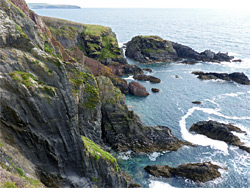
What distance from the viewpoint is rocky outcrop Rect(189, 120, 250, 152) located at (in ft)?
171

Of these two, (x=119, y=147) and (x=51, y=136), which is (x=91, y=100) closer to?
(x=119, y=147)

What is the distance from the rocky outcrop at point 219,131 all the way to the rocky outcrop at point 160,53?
69410 millimetres

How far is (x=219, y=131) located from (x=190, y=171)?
1772 centimetres

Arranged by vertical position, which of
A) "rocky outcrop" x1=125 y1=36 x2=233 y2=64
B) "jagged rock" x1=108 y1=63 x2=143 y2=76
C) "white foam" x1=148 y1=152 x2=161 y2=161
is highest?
"rocky outcrop" x1=125 y1=36 x2=233 y2=64

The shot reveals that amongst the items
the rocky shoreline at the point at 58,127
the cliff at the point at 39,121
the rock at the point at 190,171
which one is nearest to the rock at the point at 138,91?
the rocky shoreline at the point at 58,127

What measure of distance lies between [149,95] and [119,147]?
3446cm

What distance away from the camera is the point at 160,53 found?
413 ft

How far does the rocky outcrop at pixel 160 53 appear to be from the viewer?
407 ft

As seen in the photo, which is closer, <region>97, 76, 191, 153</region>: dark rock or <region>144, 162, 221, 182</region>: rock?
<region>144, 162, 221, 182</region>: rock

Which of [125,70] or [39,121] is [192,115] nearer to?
[125,70]

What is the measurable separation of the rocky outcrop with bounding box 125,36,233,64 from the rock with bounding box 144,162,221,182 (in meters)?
84.7

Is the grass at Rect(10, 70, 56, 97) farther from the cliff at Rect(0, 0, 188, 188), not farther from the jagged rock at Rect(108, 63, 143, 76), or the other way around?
the jagged rock at Rect(108, 63, 143, 76)

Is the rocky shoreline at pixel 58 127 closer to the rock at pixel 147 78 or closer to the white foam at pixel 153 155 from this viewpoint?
the white foam at pixel 153 155

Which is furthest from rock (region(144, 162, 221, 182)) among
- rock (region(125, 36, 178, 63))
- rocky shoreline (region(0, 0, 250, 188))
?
rock (region(125, 36, 178, 63))
